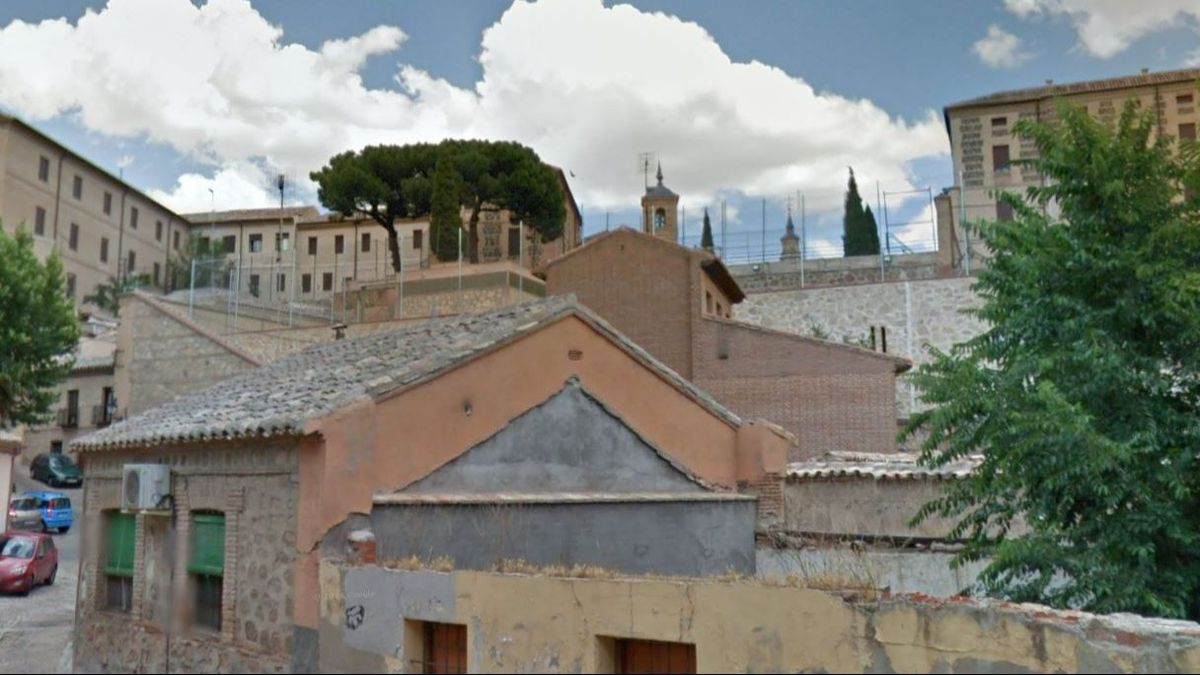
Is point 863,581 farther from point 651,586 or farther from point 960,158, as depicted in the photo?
point 960,158

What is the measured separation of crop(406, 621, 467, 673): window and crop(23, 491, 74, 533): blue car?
23.3 metres

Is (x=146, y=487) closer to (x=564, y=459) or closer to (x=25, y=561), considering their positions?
(x=564, y=459)

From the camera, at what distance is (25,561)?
739 inches

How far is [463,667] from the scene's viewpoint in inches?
285

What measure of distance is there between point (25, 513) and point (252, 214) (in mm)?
40286

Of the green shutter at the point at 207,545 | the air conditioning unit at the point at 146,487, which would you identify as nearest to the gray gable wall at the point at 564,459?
the green shutter at the point at 207,545

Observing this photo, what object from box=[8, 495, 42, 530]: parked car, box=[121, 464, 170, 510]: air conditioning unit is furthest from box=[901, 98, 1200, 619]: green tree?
box=[8, 495, 42, 530]: parked car

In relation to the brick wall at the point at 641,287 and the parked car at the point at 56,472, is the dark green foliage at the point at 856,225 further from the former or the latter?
the parked car at the point at 56,472

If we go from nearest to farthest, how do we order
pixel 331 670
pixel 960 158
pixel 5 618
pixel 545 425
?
pixel 331 670, pixel 545 425, pixel 5 618, pixel 960 158

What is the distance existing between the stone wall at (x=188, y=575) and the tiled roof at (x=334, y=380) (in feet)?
1.08

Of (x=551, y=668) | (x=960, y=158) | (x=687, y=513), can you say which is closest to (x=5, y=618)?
(x=687, y=513)

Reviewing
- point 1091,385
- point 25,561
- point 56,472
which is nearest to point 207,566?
point 1091,385

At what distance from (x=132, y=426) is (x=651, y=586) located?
374 inches

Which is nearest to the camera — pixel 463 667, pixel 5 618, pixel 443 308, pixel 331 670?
pixel 463 667
